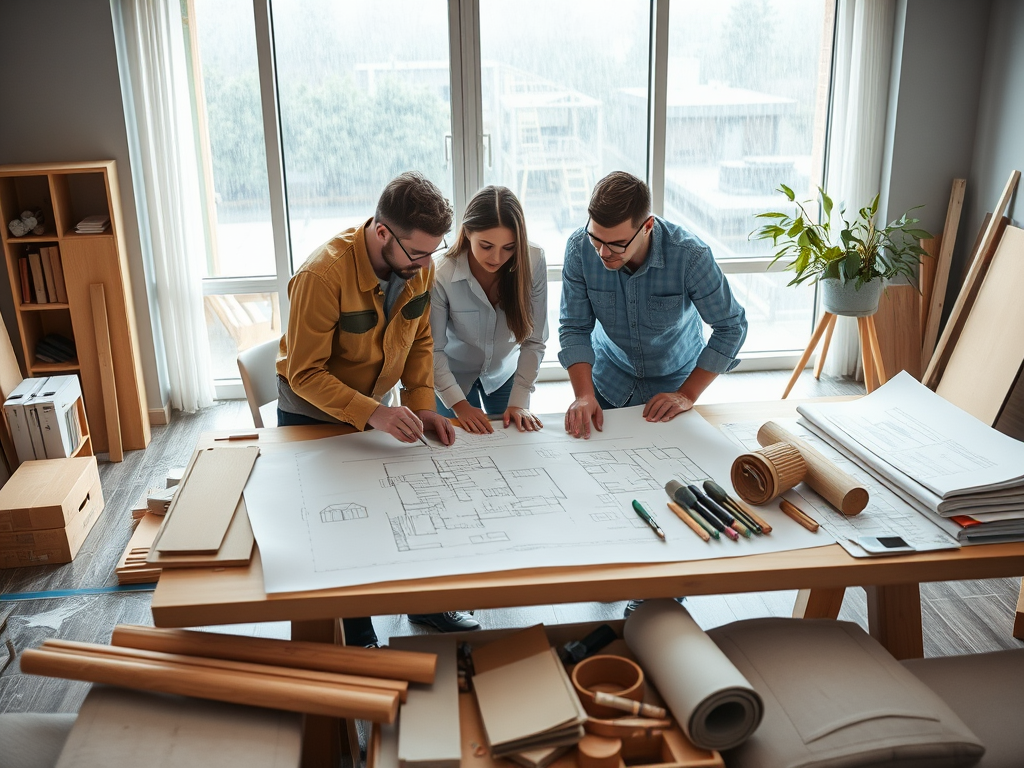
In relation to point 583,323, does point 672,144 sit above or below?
above

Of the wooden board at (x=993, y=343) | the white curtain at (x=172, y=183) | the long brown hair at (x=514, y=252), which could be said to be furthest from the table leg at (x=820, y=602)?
the white curtain at (x=172, y=183)

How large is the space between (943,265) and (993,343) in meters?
0.80

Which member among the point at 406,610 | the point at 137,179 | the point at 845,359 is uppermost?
the point at 137,179

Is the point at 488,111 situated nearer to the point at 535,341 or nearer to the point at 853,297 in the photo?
the point at 853,297

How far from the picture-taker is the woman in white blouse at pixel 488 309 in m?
2.24

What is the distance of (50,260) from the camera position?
3992 mm

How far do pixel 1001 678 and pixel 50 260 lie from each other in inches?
157

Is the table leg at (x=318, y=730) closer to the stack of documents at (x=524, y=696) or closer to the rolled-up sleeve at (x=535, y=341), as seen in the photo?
the stack of documents at (x=524, y=696)

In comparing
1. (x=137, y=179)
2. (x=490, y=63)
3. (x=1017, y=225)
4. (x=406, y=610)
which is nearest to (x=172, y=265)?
(x=137, y=179)

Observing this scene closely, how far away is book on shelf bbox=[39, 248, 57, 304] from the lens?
13.0 feet

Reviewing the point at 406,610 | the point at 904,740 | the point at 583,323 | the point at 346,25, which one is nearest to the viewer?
the point at 904,740

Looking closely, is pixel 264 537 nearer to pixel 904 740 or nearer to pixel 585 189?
pixel 904 740

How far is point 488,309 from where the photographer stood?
2.53 metres

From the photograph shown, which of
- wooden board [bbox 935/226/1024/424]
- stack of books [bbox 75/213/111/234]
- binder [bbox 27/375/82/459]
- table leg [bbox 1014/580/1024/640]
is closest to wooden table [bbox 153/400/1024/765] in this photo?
table leg [bbox 1014/580/1024/640]
